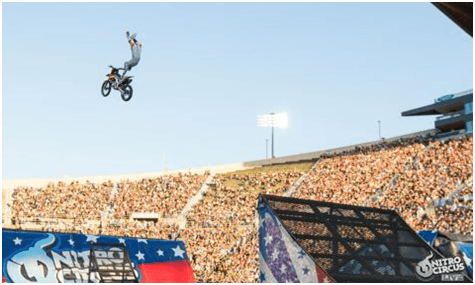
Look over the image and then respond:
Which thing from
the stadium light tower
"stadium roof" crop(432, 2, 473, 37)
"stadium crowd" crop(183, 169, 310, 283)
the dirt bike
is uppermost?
the stadium light tower

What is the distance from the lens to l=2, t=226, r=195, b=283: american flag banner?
1265 centimetres

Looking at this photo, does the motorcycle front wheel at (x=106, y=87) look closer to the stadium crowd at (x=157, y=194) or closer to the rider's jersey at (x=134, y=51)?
the rider's jersey at (x=134, y=51)

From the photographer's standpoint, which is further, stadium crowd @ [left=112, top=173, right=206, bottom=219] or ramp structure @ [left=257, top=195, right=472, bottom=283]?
stadium crowd @ [left=112, top=173, right=206, bottom=219]

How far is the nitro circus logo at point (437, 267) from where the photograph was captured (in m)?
7.02

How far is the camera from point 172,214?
54.2 meters

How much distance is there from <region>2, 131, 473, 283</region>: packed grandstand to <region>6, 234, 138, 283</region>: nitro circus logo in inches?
786

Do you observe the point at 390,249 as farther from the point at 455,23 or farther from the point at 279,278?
the point at 455,23

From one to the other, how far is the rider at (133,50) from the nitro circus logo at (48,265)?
5.52 meters

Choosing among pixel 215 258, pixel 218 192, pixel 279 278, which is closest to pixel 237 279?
pixel 215 258

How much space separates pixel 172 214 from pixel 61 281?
4150cm

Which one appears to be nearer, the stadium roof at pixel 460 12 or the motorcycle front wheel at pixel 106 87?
the stadium roof at pixel 460 12

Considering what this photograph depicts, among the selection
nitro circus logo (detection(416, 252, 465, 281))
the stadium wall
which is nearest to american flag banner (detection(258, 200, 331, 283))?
nitro circus logo (detection(416, 252, 465, 281))

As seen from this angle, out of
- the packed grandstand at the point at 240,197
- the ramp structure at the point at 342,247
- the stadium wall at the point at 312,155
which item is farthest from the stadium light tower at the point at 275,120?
the ramp structure at the point at 342,247

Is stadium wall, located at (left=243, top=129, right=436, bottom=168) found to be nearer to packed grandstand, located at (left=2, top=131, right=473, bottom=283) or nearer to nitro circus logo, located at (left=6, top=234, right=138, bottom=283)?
packed grandstand, located at (left=2, top=131, right=473, bottom=283)
